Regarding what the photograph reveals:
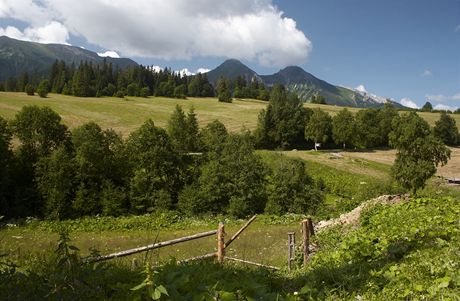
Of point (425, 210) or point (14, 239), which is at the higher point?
point (425, 210)

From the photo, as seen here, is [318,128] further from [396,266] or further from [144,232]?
[396,266]

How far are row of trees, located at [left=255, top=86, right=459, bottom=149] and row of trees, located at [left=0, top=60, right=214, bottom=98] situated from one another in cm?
5918

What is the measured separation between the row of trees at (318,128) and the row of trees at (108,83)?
194 feet

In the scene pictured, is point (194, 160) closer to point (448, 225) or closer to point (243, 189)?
point (243, 189)

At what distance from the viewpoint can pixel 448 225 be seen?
9.51 m

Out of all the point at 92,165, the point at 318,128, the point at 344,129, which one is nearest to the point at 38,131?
the point at 92,165

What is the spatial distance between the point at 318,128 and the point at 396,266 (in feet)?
261

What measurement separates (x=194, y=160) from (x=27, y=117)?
17895 millimetres

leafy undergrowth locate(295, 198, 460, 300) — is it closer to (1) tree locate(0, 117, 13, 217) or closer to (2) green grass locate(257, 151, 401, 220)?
(1) tree locate(0, 117, 13, 217)

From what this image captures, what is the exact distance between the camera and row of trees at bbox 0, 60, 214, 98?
126m

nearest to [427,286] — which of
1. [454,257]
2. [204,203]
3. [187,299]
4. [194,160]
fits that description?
[454,257]

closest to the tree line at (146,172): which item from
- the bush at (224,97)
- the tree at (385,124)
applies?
the tree at (385,124)

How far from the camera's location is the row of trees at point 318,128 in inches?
3327

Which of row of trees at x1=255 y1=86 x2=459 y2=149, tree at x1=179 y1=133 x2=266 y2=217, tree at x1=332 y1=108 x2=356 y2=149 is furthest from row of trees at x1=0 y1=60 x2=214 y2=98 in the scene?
tree at x1=179 y1=133 x2=266 y2=217
